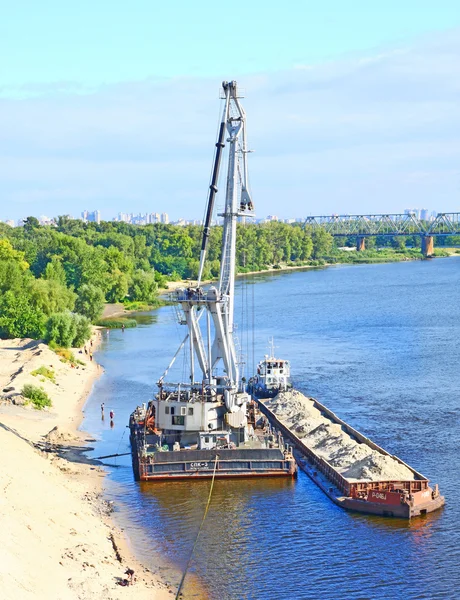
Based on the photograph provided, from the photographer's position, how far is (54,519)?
109 feet

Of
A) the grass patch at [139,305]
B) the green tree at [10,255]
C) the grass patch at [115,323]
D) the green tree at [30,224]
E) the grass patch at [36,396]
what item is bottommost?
the grass patch at [36,396]

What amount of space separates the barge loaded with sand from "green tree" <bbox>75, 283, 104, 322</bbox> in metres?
54.1

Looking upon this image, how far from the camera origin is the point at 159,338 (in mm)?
92125

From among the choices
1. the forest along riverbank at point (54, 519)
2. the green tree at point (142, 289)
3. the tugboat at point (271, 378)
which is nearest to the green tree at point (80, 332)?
the tugboat at point (271, 378)

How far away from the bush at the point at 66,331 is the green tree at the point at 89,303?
17.8 m

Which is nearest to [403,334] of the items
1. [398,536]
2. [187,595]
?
[398,536]

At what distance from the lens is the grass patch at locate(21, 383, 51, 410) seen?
→ 55312mm

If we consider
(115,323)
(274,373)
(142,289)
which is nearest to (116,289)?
(142,289)

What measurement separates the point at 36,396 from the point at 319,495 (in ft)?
72.0

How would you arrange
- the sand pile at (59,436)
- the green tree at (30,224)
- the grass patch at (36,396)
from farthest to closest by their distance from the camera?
1. the green tree at (30,224)
2. the grass patch at (36,396)
3. the sand pile at (59,436)

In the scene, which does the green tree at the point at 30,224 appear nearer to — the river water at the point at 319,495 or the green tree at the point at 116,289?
the green tree at the point at 116,289

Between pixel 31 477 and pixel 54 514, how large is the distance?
3188 mm

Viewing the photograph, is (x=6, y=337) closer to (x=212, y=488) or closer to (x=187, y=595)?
(x=212, y=488)

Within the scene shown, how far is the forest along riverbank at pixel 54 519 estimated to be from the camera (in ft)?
91.3
